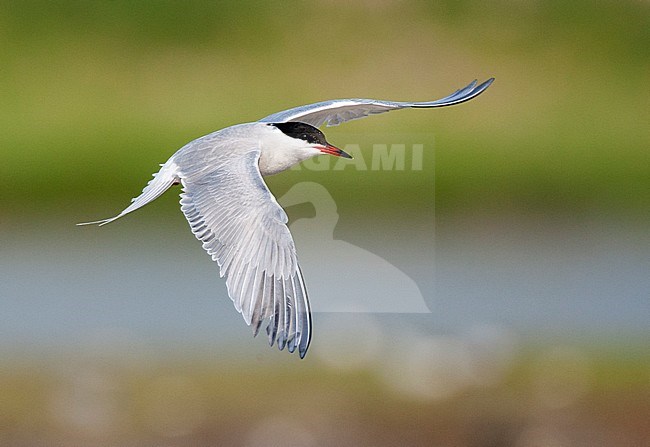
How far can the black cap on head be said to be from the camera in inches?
154

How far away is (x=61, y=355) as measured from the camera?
673 cm

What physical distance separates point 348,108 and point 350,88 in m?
4.41

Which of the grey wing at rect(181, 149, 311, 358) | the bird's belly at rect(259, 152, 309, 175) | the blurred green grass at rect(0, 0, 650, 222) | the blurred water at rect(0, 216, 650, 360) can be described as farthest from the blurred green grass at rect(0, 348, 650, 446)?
the grey wing at rect(181, 149, 311, 358)

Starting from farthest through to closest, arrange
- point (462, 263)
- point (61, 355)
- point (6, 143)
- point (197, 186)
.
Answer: point (6, 143) → point (462, 263) → point (61, 355) → point (197, 186)

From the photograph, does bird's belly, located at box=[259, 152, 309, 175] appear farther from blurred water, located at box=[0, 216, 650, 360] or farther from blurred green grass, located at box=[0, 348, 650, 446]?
blurred water, located at box=[0, 216, 650, 360]

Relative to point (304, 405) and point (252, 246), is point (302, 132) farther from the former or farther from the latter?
point (304, 405)

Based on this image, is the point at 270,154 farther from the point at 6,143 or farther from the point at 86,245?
the point at 6,143

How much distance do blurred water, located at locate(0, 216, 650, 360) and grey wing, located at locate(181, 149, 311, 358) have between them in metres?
3.17

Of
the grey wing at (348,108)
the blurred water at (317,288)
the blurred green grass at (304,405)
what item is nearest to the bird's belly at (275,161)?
the grey wing at (348,108)

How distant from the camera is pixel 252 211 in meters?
3.42

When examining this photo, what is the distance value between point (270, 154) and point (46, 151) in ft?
16.8

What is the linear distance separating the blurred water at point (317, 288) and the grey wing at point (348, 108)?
2.50 meters

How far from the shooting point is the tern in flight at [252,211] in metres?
3.23

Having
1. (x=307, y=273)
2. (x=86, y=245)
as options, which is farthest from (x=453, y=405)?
(x=86, y=245)
